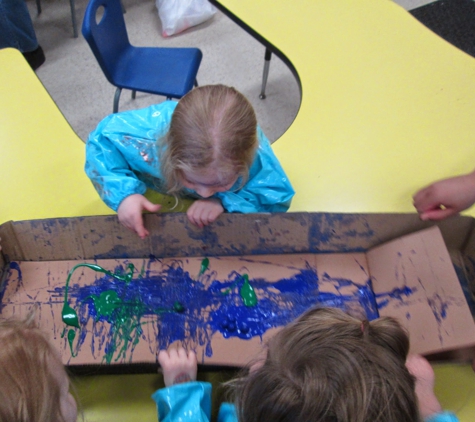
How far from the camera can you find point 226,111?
82 cm

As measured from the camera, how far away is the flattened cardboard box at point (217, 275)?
2.88ft

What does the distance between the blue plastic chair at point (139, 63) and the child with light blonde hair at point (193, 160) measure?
46 cm

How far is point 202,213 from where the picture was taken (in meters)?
0.92

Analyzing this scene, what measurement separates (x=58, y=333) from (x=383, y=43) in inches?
49.5

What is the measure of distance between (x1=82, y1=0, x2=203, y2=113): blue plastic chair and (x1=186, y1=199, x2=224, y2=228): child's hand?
66 centimetres

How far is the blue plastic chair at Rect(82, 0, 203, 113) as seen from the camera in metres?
1.35

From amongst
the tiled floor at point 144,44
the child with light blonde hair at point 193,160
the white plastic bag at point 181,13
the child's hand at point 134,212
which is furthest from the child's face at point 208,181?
the white plastic bag at point 181,13

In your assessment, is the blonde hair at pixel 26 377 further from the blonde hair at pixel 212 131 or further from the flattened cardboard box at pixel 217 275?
the blonde hair at pixel 212 131

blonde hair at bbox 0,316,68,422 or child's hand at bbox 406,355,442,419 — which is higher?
blonde hair at bbox 0,316,68,422

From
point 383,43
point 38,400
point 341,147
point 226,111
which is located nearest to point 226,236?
point 226,111

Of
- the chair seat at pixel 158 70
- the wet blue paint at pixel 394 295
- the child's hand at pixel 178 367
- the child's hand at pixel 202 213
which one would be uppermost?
the chair seat at pixel 158 70

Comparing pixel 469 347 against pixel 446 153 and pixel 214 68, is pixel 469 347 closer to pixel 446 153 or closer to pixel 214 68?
pixel 446 153

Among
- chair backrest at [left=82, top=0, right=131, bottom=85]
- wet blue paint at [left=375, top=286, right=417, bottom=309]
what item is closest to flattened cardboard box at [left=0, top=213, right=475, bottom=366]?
wet blue paint at [left=375, top=286, right=417, bottom=309]

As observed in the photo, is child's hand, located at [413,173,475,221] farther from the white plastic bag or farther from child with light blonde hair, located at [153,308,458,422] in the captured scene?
the white plastic bag
